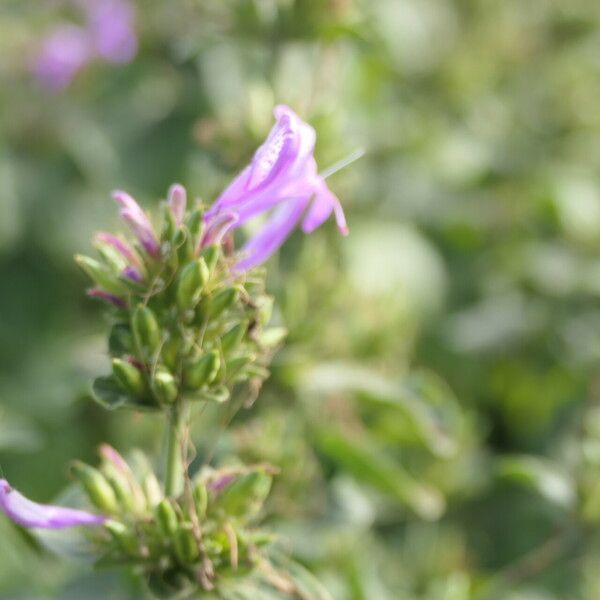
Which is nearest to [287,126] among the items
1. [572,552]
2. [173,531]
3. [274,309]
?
[173,531]

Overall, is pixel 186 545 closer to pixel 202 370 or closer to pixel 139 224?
pixel 202 370

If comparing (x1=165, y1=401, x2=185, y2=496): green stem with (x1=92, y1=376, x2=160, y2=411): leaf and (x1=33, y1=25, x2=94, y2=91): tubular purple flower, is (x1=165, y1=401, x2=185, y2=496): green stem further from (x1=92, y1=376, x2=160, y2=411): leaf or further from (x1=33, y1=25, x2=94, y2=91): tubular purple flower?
(x1=33, y1=25, x2=94, y2=91): tubular purple flower

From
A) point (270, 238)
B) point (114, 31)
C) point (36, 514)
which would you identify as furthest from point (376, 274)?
point (36, 514)

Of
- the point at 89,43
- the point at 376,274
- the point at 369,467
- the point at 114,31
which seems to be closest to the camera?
the point at 369,467

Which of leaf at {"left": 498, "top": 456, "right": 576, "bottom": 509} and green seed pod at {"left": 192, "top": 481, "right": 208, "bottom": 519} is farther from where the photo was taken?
leaf at {"left": 498, "top": 456, "right": 576, "bottom": 509}

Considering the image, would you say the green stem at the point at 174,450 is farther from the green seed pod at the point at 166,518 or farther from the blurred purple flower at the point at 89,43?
the blurred purple flower at the point at 89,43

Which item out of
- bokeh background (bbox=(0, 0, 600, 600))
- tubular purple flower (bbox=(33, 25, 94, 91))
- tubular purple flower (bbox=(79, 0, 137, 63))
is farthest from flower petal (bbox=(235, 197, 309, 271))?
tubular purple flower (bbox=(33, 25, 94, 91))

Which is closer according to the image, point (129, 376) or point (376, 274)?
point (129, 376)

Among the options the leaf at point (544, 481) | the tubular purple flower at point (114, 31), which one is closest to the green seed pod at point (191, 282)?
the leaf at point (544, 481)
